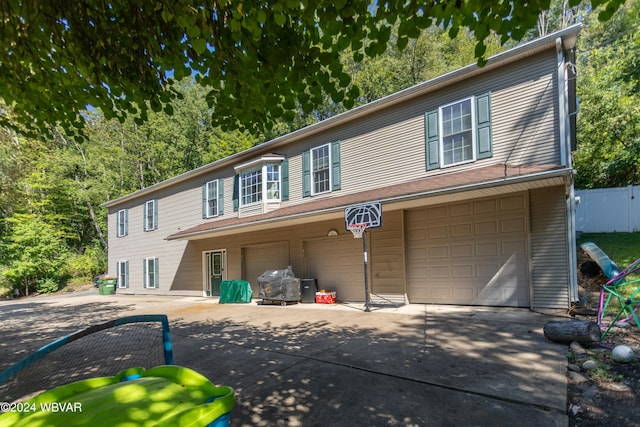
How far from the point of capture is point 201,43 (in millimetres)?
2920

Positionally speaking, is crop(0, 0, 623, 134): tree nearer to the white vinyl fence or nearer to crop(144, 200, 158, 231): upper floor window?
the white vinyl fence

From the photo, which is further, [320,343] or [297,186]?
[297,186]

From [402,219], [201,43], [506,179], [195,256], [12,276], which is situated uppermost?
[201,43]

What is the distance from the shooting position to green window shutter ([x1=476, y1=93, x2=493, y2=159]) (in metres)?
8.34

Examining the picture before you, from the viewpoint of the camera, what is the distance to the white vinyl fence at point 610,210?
42.6ft

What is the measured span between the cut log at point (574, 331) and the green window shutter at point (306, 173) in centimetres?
824

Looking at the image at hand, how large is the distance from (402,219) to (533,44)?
16.1 ft

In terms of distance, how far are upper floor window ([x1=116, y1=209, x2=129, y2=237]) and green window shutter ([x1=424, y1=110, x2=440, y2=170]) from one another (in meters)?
17.5


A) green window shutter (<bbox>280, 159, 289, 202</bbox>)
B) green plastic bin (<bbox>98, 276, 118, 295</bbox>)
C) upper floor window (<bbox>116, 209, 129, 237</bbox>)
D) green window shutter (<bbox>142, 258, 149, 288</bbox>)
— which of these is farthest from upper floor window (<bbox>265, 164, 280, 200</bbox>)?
green plastic bin (<bbox>98, 276, 118, 295</bbox>)

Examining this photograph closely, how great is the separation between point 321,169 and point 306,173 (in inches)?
24.1

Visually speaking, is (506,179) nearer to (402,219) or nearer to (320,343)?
(402,219)

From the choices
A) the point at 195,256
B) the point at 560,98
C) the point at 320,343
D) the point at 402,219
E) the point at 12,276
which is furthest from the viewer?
the point at 12,276

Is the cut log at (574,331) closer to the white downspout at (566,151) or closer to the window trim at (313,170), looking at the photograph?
the white downspout at (566,151)

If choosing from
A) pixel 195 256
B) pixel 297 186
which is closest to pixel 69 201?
pixel 195 256
